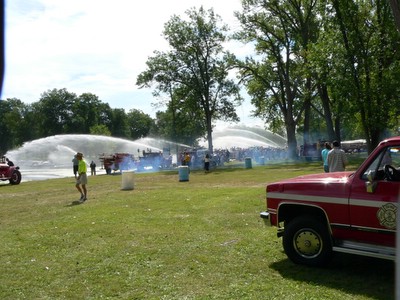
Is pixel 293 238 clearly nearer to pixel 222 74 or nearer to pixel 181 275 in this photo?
pixel 181 275

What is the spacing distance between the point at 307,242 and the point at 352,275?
79 cm

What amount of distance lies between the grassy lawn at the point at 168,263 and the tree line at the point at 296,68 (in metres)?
18.3

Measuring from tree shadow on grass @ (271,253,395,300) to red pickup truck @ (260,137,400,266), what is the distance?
208 mm

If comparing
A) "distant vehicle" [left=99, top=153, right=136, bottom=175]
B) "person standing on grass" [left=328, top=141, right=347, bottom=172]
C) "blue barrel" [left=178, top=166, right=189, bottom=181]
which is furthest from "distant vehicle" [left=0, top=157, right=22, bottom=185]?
"person standing on grass" [left=328, top=141, right=347, bottom=172]

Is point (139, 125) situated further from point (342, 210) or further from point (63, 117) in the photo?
point (342, 210)

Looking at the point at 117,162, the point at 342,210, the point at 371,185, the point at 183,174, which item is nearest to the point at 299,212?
the point at 342,210

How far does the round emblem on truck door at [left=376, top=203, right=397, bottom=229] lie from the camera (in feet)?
18.0

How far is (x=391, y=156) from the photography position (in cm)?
603

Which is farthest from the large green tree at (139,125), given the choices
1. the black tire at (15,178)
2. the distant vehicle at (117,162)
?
the black tire at (15,178)

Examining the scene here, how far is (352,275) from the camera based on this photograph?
6.09m

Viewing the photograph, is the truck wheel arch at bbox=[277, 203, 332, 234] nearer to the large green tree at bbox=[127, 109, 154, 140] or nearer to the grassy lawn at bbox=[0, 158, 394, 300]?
the grassy lawn at bbox=[0, 158, 394, 300]

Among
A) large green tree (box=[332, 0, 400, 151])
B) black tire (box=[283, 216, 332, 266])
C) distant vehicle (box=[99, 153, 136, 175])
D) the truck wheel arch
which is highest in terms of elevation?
large green tree (box=[332, 0, 400, 151])

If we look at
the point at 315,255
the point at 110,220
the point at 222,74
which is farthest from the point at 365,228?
the point at 222,74

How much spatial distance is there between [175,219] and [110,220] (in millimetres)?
1763
